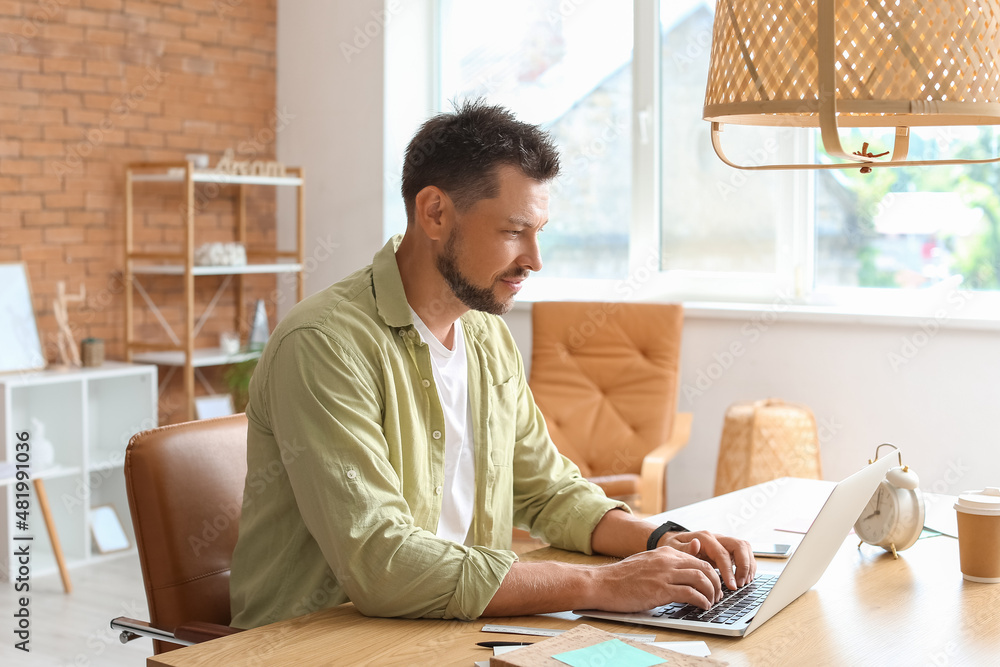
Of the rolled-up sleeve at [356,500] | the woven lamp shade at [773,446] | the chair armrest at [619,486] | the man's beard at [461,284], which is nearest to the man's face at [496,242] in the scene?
the man's beard at [461,284]

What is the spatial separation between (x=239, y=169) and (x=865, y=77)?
3575 mm

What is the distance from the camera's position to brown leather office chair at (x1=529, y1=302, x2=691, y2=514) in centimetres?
360

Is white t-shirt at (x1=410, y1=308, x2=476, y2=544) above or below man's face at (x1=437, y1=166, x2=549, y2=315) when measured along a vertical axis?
below

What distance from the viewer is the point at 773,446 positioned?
3385mm

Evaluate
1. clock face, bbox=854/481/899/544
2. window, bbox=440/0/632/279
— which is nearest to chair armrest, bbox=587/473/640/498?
window, bbox=440/0/632/279

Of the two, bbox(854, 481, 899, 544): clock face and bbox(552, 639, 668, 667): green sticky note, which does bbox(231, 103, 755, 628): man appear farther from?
bbox(854, 481, 899, 544): clock face

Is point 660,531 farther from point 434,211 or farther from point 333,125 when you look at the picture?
point 333,125

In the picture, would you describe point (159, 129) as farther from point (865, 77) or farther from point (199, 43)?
point (865, 77)

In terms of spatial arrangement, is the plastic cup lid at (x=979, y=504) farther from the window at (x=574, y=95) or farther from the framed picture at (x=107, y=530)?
the framed picture at (x=107, y=530)

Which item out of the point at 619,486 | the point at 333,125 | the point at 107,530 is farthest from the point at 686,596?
the point at 333,125

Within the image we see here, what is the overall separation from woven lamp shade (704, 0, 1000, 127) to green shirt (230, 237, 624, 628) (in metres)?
0.68

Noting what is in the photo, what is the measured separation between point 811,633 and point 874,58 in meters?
0.71

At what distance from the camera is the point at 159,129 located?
4445 millimetres

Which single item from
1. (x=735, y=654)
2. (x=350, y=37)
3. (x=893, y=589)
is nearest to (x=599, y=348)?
(x=350, y=37)
